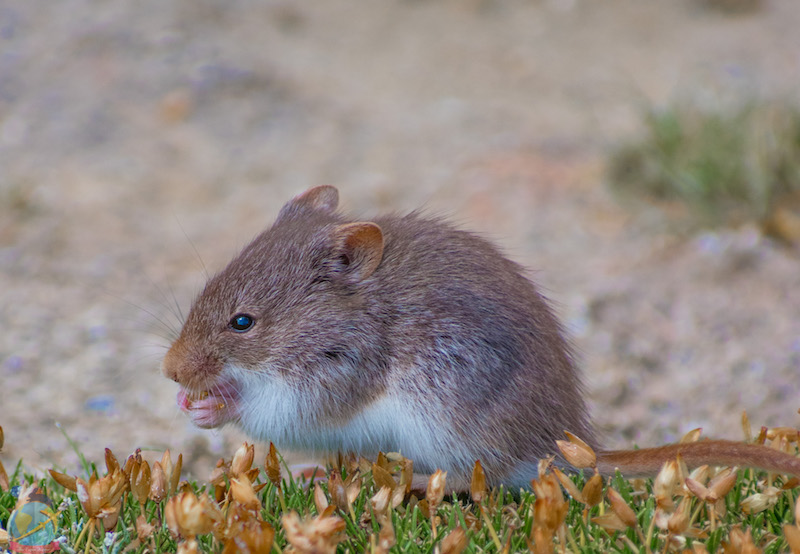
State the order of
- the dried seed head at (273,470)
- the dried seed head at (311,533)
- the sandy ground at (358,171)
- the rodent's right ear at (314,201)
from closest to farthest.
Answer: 1. the dried seed head at (311,533)
2. the dried seed head at (273,470)
3. the rodent's right ear at (314,201)
4. the sandy ground at (358,171)

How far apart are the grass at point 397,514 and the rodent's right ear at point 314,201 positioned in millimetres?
1105

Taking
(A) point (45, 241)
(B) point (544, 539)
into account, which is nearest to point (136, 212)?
(A) point (45, 241)

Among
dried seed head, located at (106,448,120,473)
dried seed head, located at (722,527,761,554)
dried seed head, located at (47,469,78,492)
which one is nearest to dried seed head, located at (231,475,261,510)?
dried seed head, located at (106,448,120,473)

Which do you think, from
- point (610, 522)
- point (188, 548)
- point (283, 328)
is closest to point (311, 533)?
point (188, 548)

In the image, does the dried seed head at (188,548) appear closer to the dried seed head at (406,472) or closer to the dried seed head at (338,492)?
the dried seed head at (338,492)

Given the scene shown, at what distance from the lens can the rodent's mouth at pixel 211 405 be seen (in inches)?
128

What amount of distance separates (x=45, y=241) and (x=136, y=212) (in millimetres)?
983

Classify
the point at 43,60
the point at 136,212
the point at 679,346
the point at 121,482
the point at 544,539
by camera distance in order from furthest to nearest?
the point at 43,60 < the point at 136,212 < the point at 679,346 < the point at 121,482 < the point at 544,539

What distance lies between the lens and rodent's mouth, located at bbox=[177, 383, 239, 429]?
3.24 metres

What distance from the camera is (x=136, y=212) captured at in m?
7.57

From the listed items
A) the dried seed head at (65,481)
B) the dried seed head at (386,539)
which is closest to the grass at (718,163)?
the dried seed head at (386,539)

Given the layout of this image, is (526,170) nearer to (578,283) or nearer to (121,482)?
(578,283)

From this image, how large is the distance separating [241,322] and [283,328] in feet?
0.51

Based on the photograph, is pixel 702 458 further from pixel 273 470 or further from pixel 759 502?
pixel 273 470
